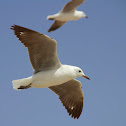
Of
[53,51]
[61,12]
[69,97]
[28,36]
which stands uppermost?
[61,12]

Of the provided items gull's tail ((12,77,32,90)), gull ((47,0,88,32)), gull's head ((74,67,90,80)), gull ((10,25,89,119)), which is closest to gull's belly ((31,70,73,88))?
gull ((10,25,89,119))

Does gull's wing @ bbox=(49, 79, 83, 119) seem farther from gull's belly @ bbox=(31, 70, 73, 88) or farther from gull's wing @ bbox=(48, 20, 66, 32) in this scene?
gull's wing @ bbox=(48, 20, 66, 32)

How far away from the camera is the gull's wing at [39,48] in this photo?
5.88m

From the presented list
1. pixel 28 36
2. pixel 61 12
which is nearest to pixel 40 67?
pixel 28 36

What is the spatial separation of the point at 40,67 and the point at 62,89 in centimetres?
116

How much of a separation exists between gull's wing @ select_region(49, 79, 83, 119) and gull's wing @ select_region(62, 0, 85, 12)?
13.5 ft

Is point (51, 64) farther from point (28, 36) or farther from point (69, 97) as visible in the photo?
point (69, 97)

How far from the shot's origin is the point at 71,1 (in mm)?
10328

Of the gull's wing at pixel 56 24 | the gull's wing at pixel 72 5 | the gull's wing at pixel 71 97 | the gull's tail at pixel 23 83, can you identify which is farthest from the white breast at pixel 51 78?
the gull's wing at pixel 56 24

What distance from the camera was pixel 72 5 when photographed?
1055cm

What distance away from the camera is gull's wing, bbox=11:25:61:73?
588cm

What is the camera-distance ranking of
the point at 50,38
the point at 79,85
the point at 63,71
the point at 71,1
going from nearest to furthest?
the point at 50,38, the point at 63,71, the point at 79,85, the point at 71,1

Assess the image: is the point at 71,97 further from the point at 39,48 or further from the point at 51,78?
the point at 39,48

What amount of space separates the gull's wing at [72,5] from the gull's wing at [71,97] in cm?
412
